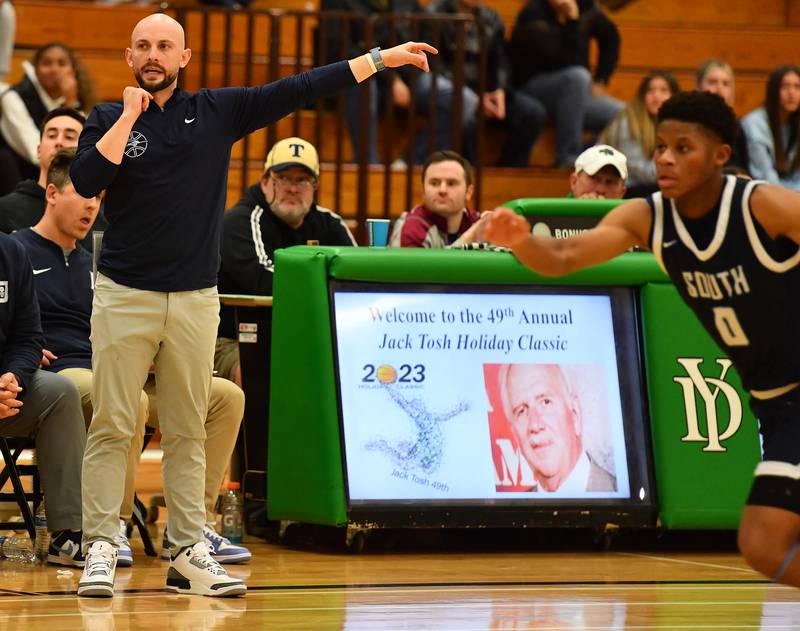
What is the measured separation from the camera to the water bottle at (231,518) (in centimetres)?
646

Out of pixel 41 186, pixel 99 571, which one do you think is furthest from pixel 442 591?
pixel 41 186

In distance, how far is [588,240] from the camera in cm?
425

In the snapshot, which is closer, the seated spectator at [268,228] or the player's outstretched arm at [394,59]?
the player's outstretched arm at [394,59]

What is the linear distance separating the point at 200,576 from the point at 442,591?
871mm

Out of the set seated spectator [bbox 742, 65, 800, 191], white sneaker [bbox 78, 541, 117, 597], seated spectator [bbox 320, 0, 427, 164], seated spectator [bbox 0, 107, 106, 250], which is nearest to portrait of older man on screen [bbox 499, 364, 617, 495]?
white sneaker [bbox 78, 541, 117, 597]

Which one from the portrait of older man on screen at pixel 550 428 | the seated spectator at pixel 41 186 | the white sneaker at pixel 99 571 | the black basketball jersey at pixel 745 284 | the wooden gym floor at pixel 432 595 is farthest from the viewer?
the seated spectator at pixel 41 186

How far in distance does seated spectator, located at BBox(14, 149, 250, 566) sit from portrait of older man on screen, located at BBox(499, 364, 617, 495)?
3.92 ft

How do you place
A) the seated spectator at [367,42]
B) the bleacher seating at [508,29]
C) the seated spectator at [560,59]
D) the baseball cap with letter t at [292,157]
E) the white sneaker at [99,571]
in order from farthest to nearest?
1. the seated spectator at [560,59]
2. the bleacher seating at [508,29]
3. the seated spectator at [367,42]
4. the baseball cap with letter t at [292,157]
5. the white sneaker at [99,571]

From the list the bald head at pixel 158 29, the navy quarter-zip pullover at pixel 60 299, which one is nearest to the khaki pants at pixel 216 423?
the navy quarter-zip pullover at pixel 60 299

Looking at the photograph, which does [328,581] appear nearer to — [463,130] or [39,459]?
[39,459]

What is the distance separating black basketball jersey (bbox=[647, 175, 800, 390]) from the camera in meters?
4.03

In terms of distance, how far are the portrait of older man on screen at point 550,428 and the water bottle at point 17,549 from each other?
2097 millimetres

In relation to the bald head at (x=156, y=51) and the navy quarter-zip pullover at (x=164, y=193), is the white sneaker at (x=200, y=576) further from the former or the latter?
the bald head at (x=156, y=51)

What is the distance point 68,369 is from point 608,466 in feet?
7.78
